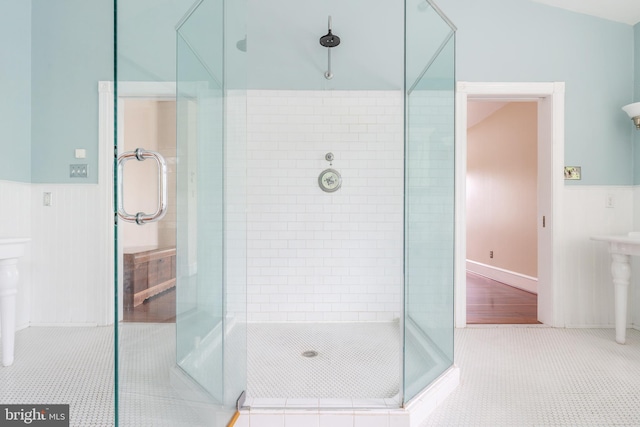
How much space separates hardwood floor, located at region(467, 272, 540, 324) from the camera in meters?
3.01

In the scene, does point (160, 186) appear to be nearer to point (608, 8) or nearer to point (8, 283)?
point (8, 283)

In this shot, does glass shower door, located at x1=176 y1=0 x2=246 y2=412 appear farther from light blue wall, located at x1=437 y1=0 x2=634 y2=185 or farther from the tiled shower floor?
light blue wall, located at x1=437 y1=0 x2=634 y2=185

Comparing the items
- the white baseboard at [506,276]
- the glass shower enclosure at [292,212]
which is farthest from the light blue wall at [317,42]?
the white baseboard at [506,276]

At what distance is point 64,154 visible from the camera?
113 inches

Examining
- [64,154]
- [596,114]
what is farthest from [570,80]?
[64,154]

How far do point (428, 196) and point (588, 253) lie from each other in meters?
1.95

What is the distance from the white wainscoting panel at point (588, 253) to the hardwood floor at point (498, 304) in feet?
1.21

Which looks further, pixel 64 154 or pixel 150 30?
pixel 64 154

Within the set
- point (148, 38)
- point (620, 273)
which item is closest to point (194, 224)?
point (148, 38)

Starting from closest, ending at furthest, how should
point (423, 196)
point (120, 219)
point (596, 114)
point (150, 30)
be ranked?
point (120, 219), point (150, 30), point (423, 196), point (596, 114)

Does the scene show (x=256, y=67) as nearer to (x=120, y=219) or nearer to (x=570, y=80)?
(x=120, y=219)

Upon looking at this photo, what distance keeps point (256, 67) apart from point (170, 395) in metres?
2.58

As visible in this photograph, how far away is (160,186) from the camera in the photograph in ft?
3.78

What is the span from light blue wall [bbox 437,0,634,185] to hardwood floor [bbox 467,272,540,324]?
1.30 meters
